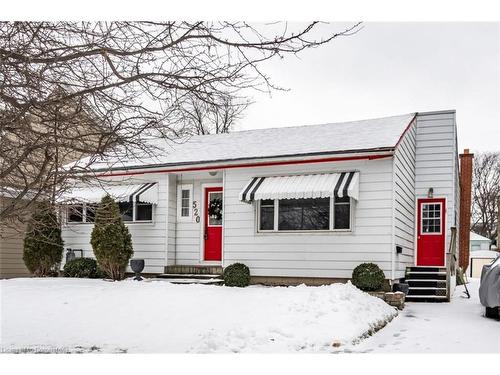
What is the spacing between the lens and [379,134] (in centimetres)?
1192

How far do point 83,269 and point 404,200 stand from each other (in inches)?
316

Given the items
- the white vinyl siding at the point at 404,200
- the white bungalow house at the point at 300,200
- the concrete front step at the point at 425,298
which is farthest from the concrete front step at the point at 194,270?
the concrete front step at the point at 425,298

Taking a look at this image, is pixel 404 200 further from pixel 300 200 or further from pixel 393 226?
pixel 300 200

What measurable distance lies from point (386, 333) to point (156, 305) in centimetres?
382

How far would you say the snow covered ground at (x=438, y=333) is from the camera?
6734mm

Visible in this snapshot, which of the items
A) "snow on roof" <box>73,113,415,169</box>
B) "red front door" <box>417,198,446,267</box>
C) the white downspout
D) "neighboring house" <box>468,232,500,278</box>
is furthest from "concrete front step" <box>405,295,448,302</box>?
"neighboring house" <box>468,232,500,278</box>

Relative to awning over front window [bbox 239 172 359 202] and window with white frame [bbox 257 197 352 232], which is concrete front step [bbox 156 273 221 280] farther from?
awning over front window [bbox 239 172 359 202]

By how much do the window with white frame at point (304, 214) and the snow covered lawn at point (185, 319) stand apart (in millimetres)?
1576

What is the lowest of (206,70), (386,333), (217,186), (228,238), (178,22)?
(386,333)

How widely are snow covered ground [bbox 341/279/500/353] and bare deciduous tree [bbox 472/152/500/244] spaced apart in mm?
22113

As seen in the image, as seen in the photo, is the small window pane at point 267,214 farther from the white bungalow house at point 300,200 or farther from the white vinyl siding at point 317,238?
the white vinyl siding at point 317,238

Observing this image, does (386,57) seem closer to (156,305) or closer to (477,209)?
(156,305)

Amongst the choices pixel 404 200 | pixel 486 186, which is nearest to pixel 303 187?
pixel 404 200

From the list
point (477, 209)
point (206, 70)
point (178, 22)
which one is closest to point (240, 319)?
point (206, 70)
